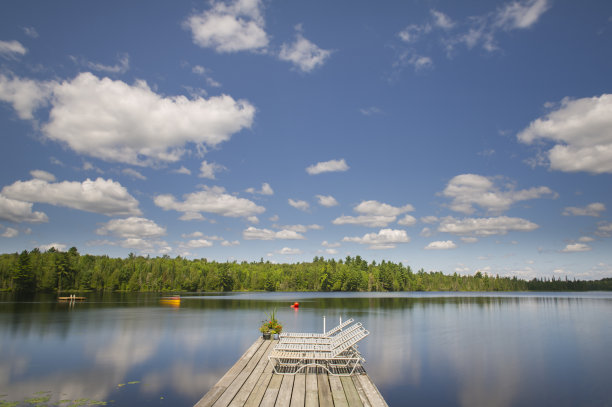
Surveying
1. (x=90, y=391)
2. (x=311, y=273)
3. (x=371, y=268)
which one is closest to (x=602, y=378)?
(x=90, y=391)

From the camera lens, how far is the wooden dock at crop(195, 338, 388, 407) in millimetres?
11172

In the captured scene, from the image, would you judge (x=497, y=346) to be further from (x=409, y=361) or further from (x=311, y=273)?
(x=311, y=273)

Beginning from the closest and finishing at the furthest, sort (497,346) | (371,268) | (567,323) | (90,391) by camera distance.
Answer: (90,391) < (497,346) < (567,323) < (371,268)

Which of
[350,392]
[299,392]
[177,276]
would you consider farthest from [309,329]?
[177,276]

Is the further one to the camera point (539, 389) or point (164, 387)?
point (539, 389)

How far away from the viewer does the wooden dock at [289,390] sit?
36.7 ft

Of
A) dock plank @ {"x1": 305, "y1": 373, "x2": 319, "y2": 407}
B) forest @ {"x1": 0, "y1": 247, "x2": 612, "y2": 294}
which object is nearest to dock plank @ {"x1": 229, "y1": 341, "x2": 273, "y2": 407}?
dock plank @ {"x1": 305, "y1": 373, "x2": 319, "y2": 407}

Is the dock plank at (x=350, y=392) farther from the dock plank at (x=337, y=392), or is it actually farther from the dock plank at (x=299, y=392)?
the dock plank at (x=299, y=392)

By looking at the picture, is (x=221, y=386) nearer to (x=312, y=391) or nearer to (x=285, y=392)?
(x=285, y=392)

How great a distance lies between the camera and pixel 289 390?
40.4 ft

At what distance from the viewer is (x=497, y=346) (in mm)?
28641

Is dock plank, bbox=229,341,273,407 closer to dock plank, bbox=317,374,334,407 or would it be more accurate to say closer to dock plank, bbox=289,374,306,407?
dock plank, bbox=289,374,306,407

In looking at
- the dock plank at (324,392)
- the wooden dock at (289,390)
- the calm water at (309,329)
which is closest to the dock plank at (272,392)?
the wooden dock at (289,390)

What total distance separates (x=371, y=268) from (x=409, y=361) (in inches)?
6472
